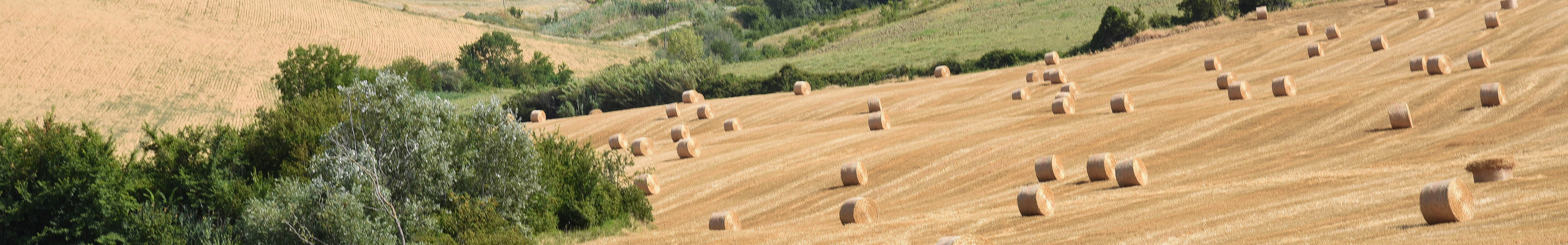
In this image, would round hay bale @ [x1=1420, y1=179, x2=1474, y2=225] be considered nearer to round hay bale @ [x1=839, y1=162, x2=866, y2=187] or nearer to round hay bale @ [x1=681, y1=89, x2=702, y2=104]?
round hay bale @ [x1=839, y1=162, x2=866, y2=187]

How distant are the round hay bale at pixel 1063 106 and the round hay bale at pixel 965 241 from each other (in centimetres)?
2057

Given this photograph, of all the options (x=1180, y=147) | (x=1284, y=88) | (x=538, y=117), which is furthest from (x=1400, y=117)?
(x=538, y=117)

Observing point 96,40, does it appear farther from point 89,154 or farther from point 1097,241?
point 1097,241

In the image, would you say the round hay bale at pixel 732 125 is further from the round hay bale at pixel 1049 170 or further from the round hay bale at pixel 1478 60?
the round hay bale at pixel 1478 60

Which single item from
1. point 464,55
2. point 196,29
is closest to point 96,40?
point 196,29

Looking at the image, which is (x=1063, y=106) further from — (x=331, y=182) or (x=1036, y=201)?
(x=331, y=182)

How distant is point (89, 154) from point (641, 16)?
416 ft

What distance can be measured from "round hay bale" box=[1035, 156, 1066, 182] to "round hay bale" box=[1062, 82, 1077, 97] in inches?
517

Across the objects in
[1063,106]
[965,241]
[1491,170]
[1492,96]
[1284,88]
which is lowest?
[1063,106]

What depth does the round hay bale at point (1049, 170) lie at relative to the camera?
22281mm

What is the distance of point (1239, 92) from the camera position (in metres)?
30.7

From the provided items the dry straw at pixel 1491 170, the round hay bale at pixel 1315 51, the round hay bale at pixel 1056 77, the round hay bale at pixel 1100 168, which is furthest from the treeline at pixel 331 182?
the round hay bale at pixel 1315 51

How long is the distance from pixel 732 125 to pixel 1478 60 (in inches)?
714

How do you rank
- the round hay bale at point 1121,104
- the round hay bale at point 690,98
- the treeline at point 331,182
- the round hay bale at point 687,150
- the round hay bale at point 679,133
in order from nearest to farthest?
1. the treeline at point 331,182
2. the round hay bale at point 1121,104
3. the round hay bale at point 687,150
4. the round hay bale at point 679,133
5. the round hay bale at point 690,98
